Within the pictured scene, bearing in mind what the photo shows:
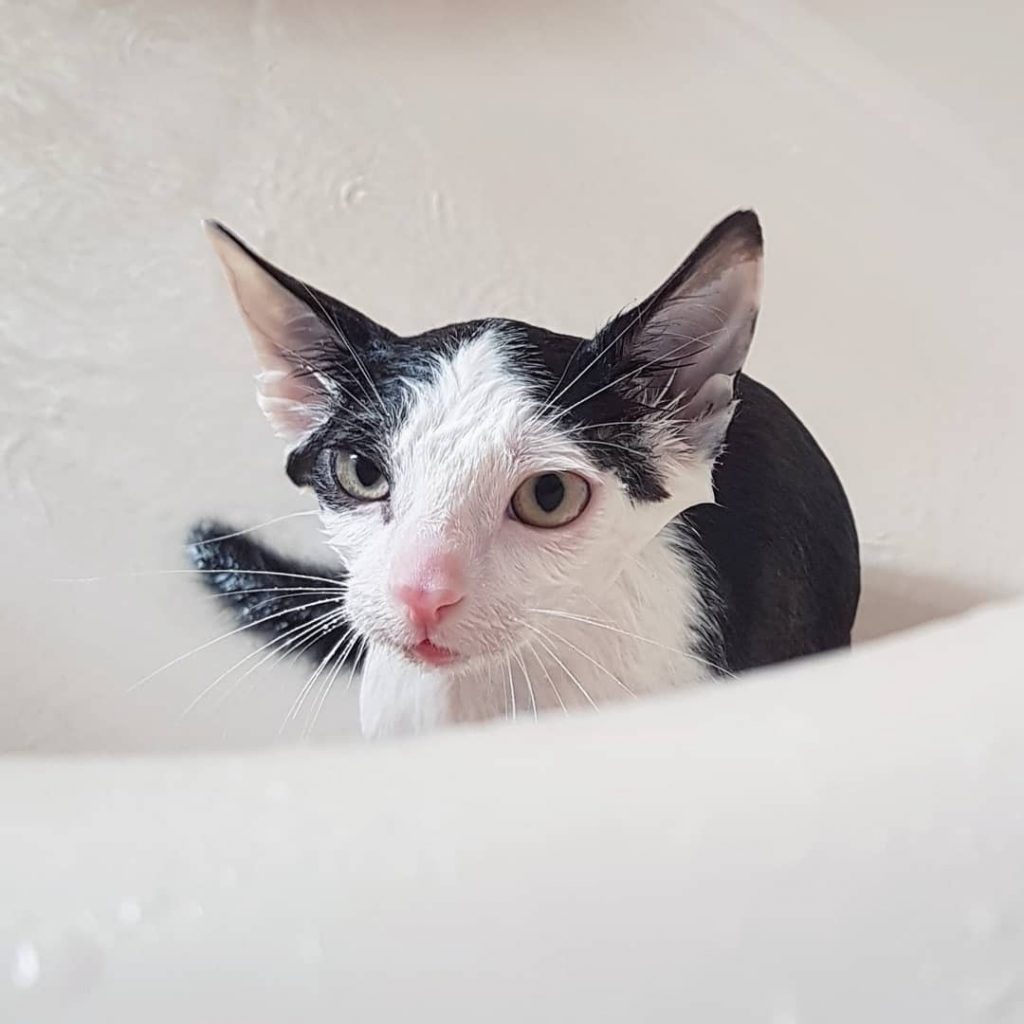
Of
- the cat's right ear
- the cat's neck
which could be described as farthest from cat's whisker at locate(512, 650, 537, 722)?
the cat's right ear

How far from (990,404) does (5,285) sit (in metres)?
0.57

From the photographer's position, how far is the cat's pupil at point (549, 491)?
0.44 meters

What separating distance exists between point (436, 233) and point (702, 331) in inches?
18.7

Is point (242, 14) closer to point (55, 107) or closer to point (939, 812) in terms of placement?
point (55, 107)

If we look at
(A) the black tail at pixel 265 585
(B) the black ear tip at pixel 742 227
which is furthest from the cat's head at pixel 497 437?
(A) the black tail at pixel 265 585

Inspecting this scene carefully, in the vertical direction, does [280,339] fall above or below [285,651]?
above

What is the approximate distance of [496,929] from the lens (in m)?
0.25

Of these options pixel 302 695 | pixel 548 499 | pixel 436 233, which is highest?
pixel 436 233

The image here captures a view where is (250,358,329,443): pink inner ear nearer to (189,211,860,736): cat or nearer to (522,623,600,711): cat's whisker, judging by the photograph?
(189,211,860,736): cat

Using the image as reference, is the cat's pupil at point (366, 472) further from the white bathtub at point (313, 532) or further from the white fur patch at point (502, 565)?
the white bathtub at point (313, 532)

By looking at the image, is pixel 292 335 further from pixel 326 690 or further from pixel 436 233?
pixel 436 233

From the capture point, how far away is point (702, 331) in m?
0.44

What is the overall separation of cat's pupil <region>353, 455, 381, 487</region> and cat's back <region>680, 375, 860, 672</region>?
4.8 inches

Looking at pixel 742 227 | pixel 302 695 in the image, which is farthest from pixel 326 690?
pixel 742 227
